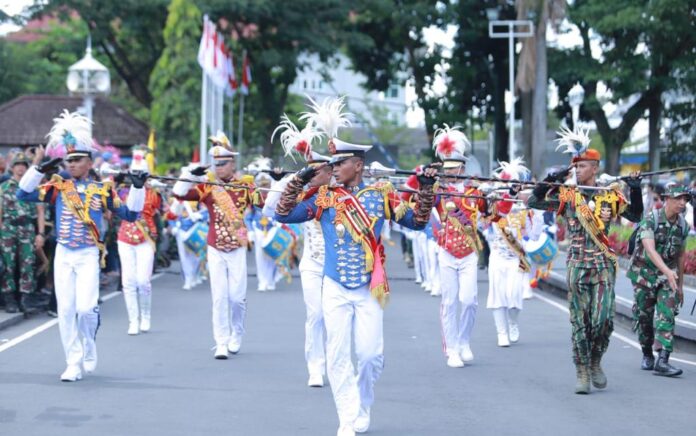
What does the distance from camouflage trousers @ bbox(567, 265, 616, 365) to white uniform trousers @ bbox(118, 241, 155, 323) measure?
593 cm

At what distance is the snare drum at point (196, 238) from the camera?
68.0 feet

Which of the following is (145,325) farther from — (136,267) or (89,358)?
(89,358)

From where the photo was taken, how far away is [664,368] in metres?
11.7

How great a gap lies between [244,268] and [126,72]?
3574 centimetres

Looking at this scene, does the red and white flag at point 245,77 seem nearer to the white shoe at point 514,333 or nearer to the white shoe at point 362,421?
the white shoe at point 514,333

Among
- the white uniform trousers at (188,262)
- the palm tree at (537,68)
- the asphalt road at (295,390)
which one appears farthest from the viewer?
the palm tree at (537,68)

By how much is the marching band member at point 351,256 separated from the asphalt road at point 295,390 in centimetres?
49

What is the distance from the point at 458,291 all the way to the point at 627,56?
1067 inches

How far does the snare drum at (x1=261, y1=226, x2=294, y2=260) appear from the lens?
807 inches

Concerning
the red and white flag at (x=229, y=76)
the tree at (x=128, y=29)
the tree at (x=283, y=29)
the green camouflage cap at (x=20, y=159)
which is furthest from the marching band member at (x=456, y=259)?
the tree at (x=128, y=29)

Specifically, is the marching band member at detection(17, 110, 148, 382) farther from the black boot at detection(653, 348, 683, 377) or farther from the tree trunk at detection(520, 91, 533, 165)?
the tree trunk at detection(520, 91, 533, 165)

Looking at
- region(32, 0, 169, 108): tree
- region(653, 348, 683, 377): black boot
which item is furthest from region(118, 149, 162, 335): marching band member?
region(32, 0, 169, 108): tree

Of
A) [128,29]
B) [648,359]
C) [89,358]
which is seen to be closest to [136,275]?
[89,358]

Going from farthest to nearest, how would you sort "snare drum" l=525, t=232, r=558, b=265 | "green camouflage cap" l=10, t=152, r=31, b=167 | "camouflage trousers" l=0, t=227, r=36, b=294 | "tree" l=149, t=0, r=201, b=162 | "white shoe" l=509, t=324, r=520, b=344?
"tree" l=149, t=0, r=201, b=162
"camouflage trousers" l=0, t=227, r=36, b=294
"snare drum" l=525, t=232, r=558, b=265
"green camouflage cap" l=10, t=152, r=31, b=167
"white shoe" l=509, t=324, r=520, b=344
